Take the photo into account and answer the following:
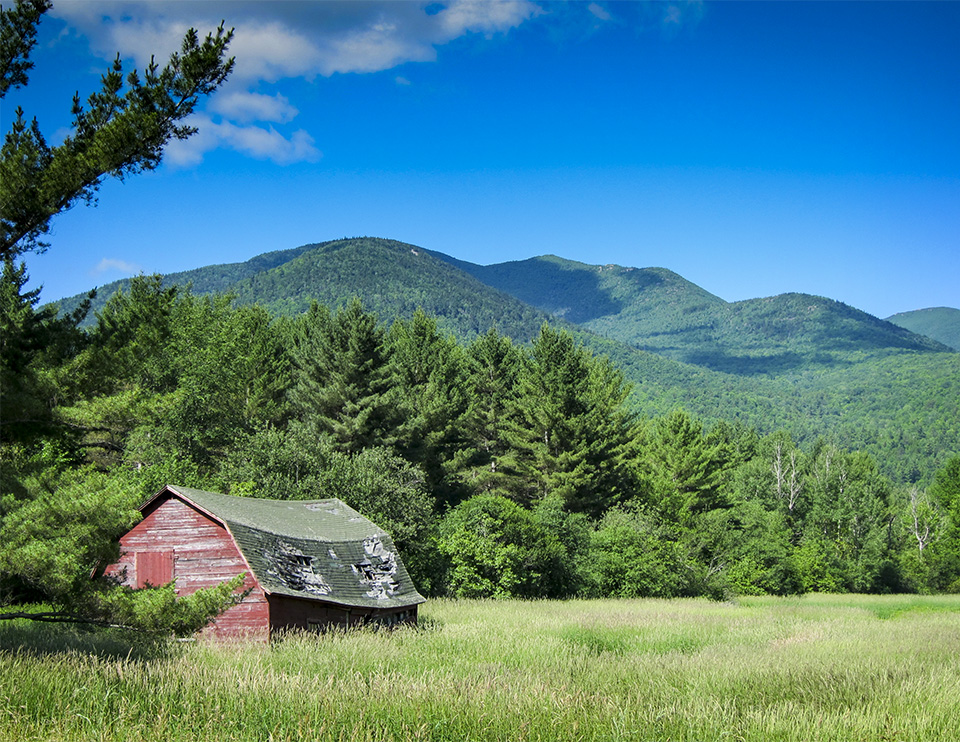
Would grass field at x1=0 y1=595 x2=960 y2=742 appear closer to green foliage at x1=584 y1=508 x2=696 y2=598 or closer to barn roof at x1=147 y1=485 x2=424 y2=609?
barn roof at x1=147 y1=485 x2=424 y2=609

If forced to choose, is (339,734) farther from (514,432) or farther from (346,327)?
(514,432)

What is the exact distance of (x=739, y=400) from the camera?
18675cm

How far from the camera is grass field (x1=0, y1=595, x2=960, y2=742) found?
9023mm

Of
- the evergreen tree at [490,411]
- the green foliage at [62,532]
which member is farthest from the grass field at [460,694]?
the evergreen tree at [490,411]

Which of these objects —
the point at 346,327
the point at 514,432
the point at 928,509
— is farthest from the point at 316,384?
the point at 928,509

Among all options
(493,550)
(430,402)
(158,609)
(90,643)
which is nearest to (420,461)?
(430,402)

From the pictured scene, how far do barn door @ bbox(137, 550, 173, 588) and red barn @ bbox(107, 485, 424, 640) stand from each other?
1.2 inches

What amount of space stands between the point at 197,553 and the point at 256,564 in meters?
2.39

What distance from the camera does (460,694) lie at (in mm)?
10539

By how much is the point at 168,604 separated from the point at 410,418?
121 feet

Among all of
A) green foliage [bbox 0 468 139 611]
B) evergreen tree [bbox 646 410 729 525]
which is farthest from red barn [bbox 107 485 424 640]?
evergreen tree [bbox 646 410 729 525]

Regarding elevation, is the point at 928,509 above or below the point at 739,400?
below

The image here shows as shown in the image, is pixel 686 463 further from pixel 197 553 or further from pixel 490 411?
pixel 197 553

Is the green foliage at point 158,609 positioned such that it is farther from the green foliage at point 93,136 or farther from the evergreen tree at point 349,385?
the evergreen tree at point 349,385
